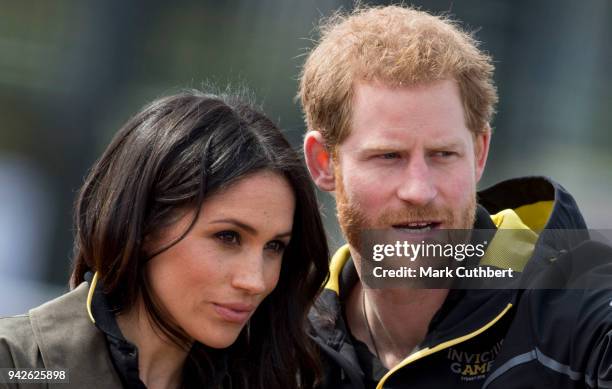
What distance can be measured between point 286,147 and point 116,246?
0.53 meters

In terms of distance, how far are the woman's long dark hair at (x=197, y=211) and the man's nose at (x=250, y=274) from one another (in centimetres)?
18

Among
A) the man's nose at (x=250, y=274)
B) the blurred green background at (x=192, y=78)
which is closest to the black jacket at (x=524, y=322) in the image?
the man's nose at (x=250, y=274)

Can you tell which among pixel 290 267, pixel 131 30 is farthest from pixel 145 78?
pixel 290 267

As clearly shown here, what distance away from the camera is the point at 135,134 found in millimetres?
2535

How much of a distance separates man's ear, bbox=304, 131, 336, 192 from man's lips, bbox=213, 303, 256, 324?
1.92ft

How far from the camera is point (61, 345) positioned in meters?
2.29

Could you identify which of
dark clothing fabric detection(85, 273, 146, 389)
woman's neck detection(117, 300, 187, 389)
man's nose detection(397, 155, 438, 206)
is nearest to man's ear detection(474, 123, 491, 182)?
man's nose detection(397, 155, 438, 206)

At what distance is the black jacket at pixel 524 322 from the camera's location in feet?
7.58

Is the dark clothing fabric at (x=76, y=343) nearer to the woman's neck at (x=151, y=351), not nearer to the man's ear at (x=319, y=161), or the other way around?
the woman's neck at (x=151, y=351)

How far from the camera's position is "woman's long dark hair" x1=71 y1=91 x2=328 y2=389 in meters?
2.44

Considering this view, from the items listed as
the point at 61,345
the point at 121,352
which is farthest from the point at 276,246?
the point at 61,345

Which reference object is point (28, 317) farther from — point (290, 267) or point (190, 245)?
point (290, 267)

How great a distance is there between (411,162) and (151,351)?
2.77 ft

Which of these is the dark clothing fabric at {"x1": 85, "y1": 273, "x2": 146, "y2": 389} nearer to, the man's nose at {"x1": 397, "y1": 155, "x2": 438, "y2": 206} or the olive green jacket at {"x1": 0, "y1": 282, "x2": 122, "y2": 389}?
the olive green jacket at {"x1": 0, "y1": 282, "x2": 122, "y2": 389}
